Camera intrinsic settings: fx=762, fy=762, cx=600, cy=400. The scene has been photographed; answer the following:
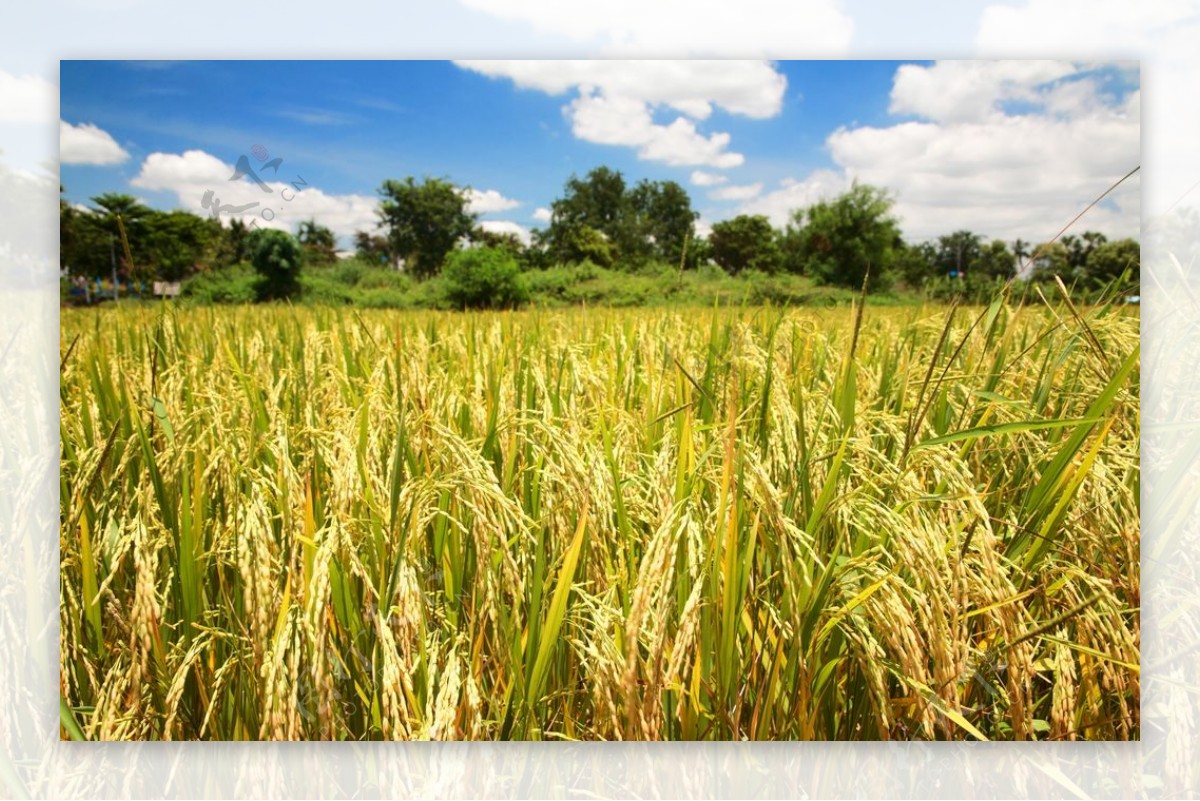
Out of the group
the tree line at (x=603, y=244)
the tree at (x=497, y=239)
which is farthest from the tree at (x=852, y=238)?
the tree at (x=497, y=239)

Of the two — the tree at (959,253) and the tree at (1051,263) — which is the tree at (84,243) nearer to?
the tree at (959,253)

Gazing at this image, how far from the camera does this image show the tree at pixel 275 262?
2.09m

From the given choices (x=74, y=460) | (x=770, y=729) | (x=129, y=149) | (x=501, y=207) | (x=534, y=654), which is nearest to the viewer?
(x=534, y=654)

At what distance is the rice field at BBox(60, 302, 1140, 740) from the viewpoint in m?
1.23

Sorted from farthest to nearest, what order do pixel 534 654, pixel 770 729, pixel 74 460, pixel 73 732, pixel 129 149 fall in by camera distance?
1. pixel 129 149
2. pixel 74 460
3. pixel 73 732
4. pixel 770 729
5. pixel 534 654

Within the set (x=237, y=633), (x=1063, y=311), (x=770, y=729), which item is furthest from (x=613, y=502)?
(x=1063, y=311)

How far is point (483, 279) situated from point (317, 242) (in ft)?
1.69

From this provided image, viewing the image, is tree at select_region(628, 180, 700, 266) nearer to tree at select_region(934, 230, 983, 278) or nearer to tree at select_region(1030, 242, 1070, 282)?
tree at select_region(934, 230, 983, 278)

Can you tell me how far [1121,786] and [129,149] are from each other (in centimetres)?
277

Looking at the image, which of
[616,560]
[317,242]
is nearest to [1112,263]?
[616,560]

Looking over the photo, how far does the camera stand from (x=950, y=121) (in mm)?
2008

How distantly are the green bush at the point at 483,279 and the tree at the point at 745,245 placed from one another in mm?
614

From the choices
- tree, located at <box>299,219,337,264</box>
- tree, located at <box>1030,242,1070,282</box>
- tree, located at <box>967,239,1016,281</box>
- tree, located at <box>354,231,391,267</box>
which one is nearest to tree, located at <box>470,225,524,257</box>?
tree, located at <box>354,231,391,267</box>

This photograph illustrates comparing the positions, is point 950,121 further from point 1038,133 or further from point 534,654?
point 534,654
